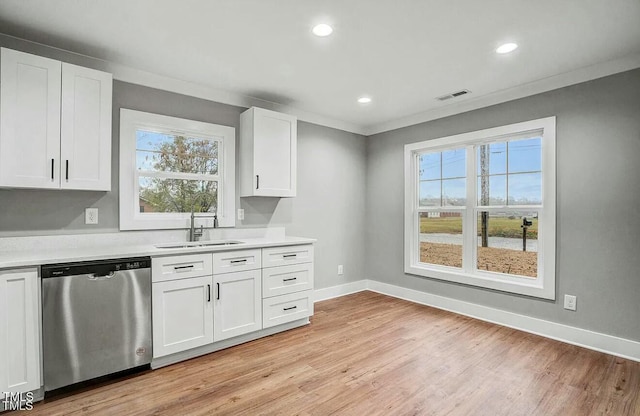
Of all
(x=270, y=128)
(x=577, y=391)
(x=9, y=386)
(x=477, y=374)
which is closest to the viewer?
(x=9, y=386)

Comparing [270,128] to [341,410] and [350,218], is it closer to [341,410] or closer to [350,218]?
[350,218]

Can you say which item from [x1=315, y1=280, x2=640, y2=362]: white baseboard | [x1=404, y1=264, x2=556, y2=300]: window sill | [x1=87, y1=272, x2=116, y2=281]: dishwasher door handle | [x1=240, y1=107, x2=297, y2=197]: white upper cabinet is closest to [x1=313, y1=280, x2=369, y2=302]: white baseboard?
[x1=315, y1=280, x2=640, y2=362]: white baseboard

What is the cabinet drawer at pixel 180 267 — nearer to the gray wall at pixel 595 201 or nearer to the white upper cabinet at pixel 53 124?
the white upper cabinet at pixel 53 124

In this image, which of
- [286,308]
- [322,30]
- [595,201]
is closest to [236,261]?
[286,308]

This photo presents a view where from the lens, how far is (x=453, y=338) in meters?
3.09

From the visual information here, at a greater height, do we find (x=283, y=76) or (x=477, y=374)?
(x=283, y=76)

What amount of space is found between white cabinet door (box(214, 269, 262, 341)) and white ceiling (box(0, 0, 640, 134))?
193cm

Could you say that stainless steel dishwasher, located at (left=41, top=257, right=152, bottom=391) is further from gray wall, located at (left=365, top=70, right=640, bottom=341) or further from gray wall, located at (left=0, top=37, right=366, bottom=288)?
gray wall, located at (left=365, top=70, right=640, bottom=341)

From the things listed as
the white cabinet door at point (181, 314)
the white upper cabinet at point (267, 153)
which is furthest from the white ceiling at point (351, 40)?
the white cabinet door at point (181, 314)

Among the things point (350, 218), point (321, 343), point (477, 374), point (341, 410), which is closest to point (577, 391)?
point (477, 374)

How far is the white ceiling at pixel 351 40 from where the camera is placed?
2.05 m

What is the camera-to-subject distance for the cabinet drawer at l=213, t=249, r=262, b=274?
2797 mm

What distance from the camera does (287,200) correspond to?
407 centimetres

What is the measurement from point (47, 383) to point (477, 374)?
118 inches
